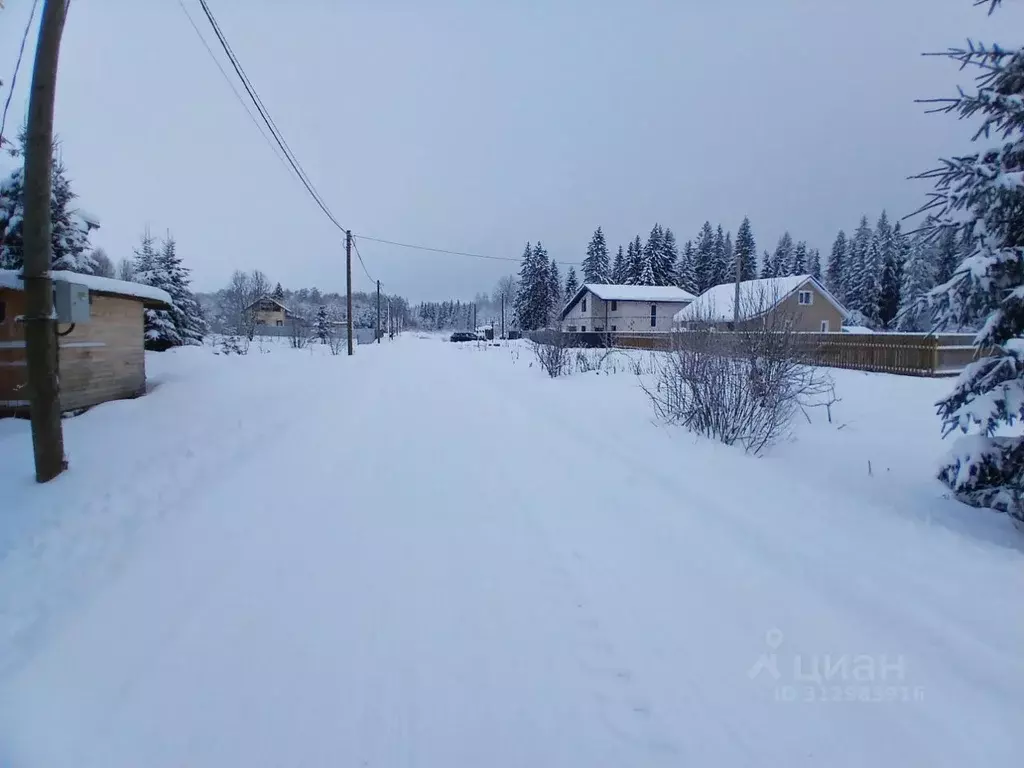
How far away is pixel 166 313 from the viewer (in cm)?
2322

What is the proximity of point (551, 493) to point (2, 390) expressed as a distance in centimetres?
897

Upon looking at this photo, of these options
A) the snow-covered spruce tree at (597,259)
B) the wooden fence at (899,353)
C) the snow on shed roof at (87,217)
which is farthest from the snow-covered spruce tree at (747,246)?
the snow on shed roof at (87,217)

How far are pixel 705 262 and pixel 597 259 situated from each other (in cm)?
1539

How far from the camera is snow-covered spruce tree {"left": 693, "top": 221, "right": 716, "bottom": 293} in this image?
218 feet

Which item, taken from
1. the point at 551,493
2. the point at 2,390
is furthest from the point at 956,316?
the point at 2,390

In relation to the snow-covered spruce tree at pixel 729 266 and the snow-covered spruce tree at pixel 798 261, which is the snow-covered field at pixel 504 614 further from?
the snow-covered spruce tree at pixel 798 261

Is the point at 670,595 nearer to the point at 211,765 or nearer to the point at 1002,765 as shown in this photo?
the point at 1002,765

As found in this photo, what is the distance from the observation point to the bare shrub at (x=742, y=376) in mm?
7305

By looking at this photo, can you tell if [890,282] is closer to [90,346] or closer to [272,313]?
[90,346]

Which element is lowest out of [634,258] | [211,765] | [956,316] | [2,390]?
[211,765]

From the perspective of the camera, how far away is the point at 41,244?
5.20 metres

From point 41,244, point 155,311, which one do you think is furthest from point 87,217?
point 41,244

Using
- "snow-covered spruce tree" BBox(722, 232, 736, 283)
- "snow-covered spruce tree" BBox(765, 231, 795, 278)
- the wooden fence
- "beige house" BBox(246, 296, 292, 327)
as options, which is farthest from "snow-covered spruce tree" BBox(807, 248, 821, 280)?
"beige house" BBox(246, 296, 292, 327)

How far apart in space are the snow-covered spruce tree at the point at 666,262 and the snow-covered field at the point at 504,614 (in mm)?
58092
